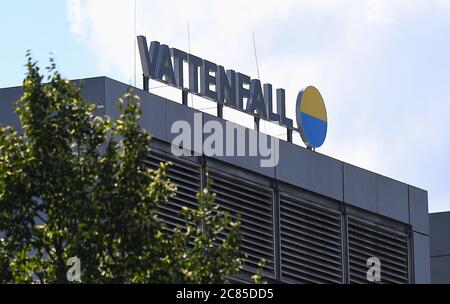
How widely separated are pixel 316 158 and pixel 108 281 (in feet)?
97.3

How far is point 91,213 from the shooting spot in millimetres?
32438

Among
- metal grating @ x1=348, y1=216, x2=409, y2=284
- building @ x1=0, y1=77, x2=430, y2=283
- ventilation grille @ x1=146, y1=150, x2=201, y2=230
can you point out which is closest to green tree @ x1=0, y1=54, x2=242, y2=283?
building @ x1=0, y1=77, x2=430, y2=283

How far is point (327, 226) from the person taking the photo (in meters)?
61.8

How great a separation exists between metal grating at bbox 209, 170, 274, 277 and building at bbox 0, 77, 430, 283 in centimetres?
3

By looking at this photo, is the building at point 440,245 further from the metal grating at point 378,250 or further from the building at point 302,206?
the metal grating at point 378,250

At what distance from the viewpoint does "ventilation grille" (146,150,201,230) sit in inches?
2085

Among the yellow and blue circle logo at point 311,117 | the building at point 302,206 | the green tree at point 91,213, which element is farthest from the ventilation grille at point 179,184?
the green tree at point 91,213

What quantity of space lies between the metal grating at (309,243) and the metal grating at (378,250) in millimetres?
914

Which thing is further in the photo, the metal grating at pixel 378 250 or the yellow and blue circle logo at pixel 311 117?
the metal grating at pixel 378 250

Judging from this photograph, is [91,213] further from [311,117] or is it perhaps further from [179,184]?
[311,117]

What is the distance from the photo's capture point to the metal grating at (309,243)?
5962 centimetres

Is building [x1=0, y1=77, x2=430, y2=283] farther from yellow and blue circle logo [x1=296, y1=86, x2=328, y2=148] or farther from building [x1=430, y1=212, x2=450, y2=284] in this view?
building [x1=430, y1=212, x2=450, y2=284]
